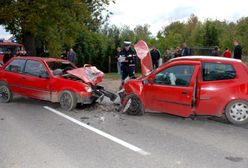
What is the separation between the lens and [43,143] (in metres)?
7.09

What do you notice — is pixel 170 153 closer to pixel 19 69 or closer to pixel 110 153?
pixel 110 153

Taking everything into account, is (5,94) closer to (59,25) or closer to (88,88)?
(88,88)

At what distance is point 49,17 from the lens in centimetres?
1956

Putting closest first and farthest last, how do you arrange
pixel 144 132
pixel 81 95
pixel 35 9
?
pixel 144 132 < pixel 81 95 < pixel 35 9

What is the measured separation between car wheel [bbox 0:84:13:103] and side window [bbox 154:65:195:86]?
525 centimetres

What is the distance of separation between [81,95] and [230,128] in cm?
422

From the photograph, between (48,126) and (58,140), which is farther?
(48,126)

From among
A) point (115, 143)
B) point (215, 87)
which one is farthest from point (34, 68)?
point (215, 87)

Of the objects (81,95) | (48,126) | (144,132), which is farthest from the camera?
(81,95)

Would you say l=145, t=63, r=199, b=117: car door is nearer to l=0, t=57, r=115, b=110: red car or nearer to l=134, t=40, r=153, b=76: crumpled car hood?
l=0, t=57, r=115, b=110: red car

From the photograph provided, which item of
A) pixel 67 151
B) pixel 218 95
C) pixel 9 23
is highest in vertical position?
pixel 9 23

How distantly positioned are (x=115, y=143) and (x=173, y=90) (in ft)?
8.70

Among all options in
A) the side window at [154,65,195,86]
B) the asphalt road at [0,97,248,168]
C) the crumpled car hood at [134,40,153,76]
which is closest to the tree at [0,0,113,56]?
the crumpled car hood at [134,40,153,76]

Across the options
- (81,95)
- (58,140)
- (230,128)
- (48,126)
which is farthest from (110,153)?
(81,95)
